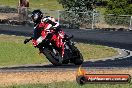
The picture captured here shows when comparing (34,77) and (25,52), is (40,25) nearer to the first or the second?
(34,77)

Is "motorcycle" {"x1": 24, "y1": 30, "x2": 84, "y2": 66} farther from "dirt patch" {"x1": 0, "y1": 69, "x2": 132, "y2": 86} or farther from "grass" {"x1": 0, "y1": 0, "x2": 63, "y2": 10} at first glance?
"grass" {"x1": 0, "y1": 0, "x2": 63, "y2": 10}

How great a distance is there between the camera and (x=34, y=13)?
11.4 m

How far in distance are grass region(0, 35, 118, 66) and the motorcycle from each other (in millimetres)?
14794

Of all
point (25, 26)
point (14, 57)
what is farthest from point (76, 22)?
point (14, 57)

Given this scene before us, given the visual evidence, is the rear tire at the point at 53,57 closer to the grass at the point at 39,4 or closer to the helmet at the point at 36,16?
the helmet at the point at 36,16

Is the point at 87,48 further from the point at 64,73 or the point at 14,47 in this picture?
the point at 64,73

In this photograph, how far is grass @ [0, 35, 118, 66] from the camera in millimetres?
27812

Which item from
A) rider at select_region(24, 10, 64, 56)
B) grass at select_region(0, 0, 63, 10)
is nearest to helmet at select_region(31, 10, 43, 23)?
rider at select_region(24, 10, 64, 56)

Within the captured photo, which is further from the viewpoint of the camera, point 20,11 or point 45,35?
point 20,11

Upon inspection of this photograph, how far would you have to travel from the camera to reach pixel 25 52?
30.7 metres

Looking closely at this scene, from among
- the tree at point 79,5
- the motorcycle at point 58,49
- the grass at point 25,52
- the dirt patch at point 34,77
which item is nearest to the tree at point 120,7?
the tree at point 79,5

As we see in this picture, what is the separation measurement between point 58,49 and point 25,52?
61.5 feet

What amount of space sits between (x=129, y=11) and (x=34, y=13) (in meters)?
40.8

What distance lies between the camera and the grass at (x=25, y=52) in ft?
91.2
